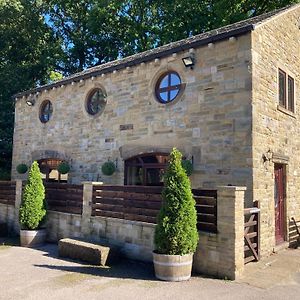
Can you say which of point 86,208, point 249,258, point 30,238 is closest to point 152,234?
point 249,258

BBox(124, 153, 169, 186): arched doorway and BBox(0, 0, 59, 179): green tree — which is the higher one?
BBox(0, 0, 59, 179): green tree

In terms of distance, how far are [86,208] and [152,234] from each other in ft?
8.26

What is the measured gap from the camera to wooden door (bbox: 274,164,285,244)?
10.2m

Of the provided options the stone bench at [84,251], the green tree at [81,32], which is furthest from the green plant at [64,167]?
the green tree at [81,32]

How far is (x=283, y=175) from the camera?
10617mm

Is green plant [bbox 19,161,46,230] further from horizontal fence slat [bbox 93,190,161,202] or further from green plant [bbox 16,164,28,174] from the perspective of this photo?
green plant [bbox 16,164,28,174]

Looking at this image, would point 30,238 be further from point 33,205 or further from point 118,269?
point 118,269

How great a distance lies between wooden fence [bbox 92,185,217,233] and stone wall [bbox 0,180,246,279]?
160 mm

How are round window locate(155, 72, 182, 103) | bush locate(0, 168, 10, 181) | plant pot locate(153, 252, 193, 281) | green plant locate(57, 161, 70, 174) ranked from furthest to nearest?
bush locate(0, 168, 10, 181) < green plant locate(57, 161, 70, 174) < round window locate(155, 72, 182, 103) < plant pot locate(153, 252, 193, 281)

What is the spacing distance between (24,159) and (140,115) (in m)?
7.36

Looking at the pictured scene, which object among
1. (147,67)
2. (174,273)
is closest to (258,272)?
(174,273)

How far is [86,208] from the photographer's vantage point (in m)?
9.59

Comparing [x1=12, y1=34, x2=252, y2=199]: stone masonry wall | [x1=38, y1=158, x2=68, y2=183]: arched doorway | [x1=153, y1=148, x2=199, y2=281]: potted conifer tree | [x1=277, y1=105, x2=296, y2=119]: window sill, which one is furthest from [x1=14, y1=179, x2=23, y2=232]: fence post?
[x1=277, y1=105, x2=296, y2=119]: window sill

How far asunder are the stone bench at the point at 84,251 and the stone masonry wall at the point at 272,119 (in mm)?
4044
